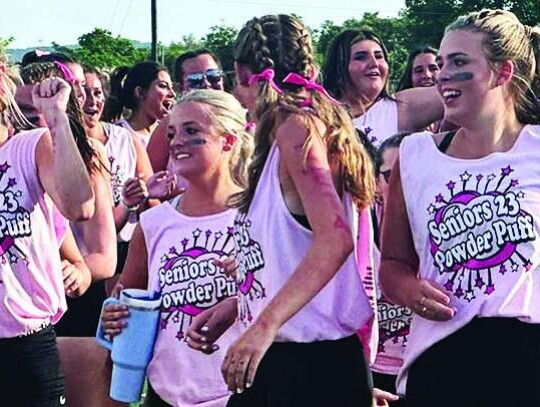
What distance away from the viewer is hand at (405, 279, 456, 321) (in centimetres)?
357

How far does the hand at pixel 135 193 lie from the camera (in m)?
5.49

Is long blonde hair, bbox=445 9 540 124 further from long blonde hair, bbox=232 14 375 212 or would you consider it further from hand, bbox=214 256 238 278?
hand, bbox=214 256 238 278

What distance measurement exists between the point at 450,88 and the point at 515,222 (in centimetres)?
47

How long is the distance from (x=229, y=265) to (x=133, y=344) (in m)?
0.50

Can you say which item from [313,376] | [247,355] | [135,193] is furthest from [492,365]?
[135,193]

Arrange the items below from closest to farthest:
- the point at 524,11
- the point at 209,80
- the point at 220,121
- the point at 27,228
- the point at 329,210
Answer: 1. the point at 329,210
2. the point at 27,228
3. the point at 220,121
4. the point at 209,80
5. the point at 524,11

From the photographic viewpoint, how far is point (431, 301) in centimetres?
358

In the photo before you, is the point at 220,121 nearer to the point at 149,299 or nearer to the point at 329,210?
the point at 149,299

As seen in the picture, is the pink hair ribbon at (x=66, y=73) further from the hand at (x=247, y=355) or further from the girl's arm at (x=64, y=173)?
the hand at (x=247, y=355)

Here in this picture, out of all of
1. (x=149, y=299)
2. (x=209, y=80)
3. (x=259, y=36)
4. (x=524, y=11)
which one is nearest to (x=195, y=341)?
(x=149, y=299)

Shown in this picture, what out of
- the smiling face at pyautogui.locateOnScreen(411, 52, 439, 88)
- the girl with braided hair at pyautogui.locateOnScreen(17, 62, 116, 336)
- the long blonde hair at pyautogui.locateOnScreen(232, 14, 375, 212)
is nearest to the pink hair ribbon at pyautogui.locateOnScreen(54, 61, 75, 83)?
the girl with braided hair at pyautogui.locateOnScreen(17, 62, 116, 336)

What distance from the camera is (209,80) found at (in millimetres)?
8008

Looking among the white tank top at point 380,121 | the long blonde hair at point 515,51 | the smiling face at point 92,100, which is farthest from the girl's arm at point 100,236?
the smiling face at point 92,100

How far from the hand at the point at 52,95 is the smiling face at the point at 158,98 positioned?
10.5 feet
